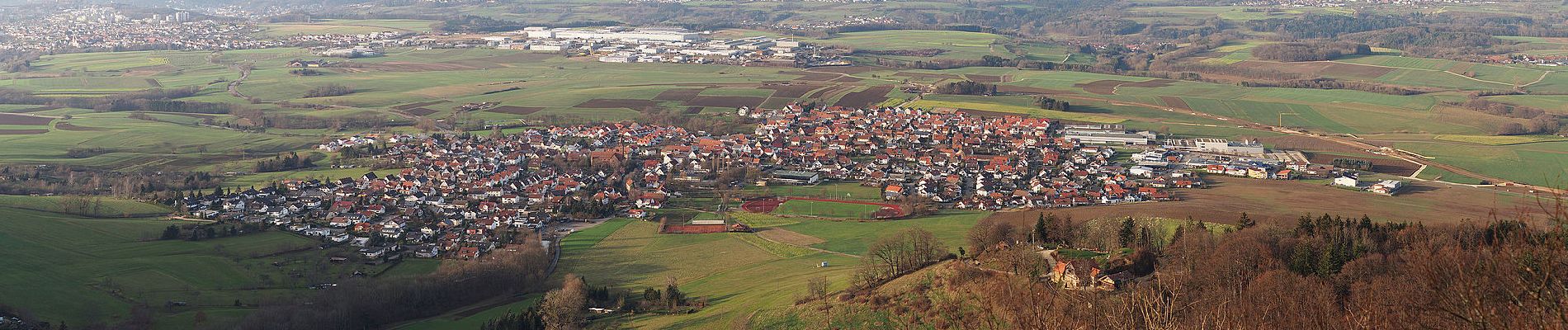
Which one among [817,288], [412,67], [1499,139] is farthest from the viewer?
[412,67]

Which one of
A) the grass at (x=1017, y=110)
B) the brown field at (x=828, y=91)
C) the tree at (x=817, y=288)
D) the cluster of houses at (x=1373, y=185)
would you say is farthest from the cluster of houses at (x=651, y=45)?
the tree at (x=817, y=288)

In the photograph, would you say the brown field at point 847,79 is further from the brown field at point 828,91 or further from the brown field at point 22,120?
the brown field at point 22,120

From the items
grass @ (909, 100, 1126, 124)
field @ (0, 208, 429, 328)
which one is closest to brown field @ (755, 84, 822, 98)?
grass @ (909, 100, 1126, 124)

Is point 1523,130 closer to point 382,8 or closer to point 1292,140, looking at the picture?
point 1292,140

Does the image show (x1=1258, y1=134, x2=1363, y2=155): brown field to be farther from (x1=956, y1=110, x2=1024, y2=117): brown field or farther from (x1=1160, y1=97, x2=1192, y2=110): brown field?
(x1=956, y1=110, x2=1024, y2=117): brown field

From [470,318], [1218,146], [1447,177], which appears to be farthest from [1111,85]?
[470,318]

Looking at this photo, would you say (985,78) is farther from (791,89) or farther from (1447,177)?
(1447,177)

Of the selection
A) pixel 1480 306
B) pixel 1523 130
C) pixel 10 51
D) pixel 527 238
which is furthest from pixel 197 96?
pixel 1480 306
